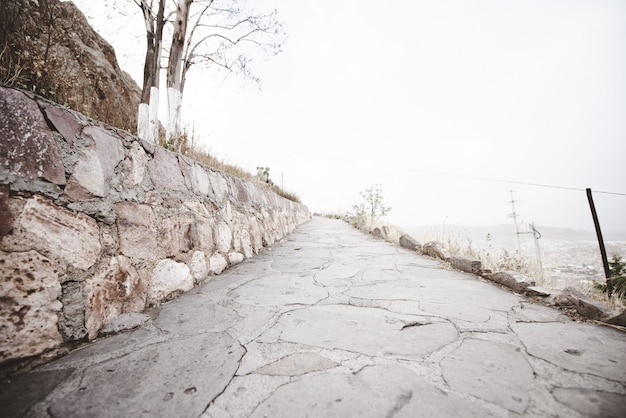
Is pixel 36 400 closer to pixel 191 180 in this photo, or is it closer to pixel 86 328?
pixel 86 328

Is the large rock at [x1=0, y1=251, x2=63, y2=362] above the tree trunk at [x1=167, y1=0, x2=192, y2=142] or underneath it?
underneath

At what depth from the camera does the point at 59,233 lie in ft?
3.64

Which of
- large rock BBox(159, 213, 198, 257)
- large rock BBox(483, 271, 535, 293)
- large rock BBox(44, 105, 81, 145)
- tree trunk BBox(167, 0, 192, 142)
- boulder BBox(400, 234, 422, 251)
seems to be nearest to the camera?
large rock BBox(44, 105, 81, 145)

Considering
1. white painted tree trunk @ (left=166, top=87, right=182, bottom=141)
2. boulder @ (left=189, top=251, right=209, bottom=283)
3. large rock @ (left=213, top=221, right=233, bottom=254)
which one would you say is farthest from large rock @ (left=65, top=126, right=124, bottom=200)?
white painted tree trunk @ (left=166, top=87, right=182, bottom=141)

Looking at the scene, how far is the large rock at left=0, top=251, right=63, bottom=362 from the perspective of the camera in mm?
909

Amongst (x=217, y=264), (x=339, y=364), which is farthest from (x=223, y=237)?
(x=339, y=364)

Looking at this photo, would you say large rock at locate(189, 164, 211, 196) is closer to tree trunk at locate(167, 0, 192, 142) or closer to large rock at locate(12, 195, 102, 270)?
large rock at locate(12, 195, 102, 270)

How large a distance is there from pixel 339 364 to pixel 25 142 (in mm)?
1603

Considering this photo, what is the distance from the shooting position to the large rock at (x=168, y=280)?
1629 millimetres

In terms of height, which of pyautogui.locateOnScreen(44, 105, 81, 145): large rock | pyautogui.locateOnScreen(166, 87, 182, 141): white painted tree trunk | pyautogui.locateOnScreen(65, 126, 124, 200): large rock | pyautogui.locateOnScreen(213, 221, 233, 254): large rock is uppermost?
pyautogui.locateOnScreen(166, 87, 182, 141): white painted tree trunk

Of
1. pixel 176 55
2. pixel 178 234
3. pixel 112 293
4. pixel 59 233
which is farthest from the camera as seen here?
pixel 176 55

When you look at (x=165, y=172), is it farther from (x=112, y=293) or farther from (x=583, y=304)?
(x=583, y=304)

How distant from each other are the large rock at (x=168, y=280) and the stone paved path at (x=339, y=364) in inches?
3.9

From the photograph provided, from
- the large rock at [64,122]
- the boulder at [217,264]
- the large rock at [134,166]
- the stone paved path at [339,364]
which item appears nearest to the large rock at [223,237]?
the boulder at [217,264]
